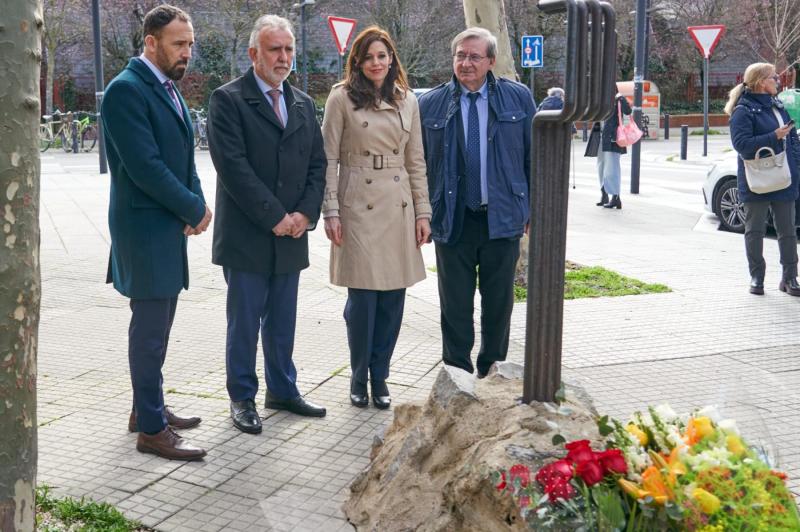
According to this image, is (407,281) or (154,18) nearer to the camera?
(154,18)

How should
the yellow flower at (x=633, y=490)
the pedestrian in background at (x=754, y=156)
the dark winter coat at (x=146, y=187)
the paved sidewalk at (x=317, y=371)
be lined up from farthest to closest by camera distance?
the pedestrian in background at (x=754, y=156)
the dark winter coat at (x=146, y=187)
the paved sidewalk at (x=317, y=371)
the yellow flower at (x=633, y=490)

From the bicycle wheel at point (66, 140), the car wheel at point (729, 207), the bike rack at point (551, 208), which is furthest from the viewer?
the bicycle wheel at point (66, 140)

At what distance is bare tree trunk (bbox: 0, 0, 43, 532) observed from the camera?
264 cm

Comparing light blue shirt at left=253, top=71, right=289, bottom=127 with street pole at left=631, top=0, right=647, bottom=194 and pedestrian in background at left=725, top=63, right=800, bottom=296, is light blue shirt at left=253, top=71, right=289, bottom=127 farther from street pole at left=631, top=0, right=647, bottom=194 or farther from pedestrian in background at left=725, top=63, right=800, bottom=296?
street pole at left=631, top=0, right=647, bottom=194

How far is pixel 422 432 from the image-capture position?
3678mm

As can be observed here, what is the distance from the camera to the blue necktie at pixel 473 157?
5238 mm

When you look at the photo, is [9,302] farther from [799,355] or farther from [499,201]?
[799,355]

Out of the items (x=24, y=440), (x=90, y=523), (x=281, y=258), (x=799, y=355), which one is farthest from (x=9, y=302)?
(x=799, y=355)

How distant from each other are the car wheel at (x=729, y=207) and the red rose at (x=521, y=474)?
9.99 m

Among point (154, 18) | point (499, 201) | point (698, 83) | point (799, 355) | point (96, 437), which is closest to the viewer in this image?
point (154, 18)

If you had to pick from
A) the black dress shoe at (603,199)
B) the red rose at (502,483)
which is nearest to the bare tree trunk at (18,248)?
the red rose at (502,483)

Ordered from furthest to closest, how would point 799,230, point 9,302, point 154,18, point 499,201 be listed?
point 799,230, point 499,201, point 154,18, point 9,302

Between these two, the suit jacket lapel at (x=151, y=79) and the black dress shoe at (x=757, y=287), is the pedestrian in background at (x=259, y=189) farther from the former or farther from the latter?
the black dress shoe at (x=757, y=287)

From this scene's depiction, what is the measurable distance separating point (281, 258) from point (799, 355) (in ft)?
11.6
